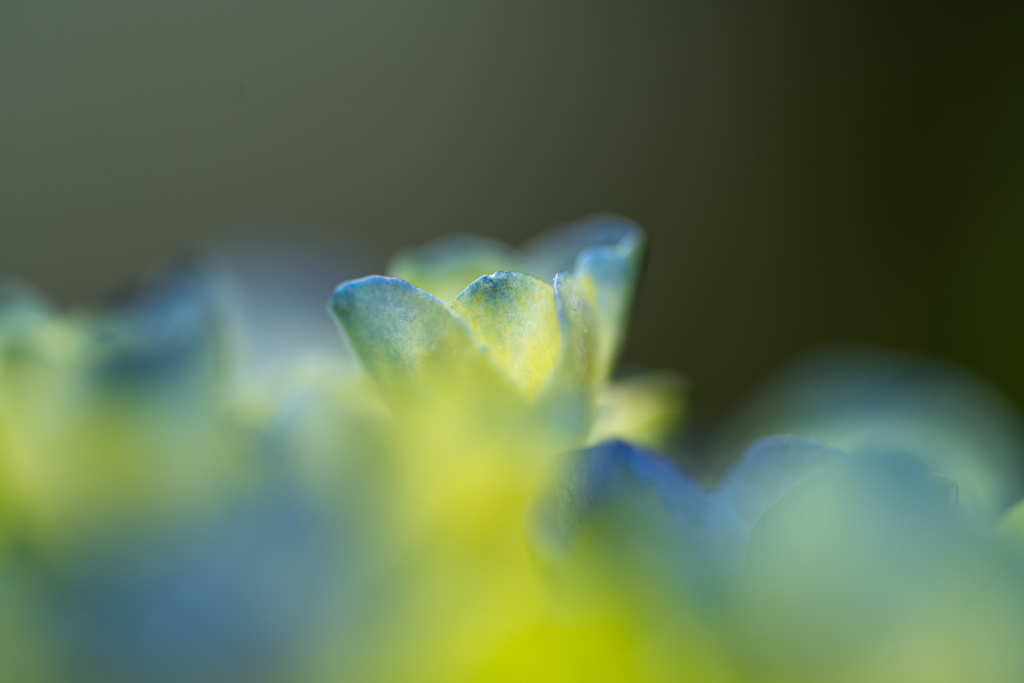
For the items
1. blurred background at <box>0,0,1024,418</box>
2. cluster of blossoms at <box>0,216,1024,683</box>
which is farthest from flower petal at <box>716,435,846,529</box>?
blurred background at <box>0,0,1024,418</box>

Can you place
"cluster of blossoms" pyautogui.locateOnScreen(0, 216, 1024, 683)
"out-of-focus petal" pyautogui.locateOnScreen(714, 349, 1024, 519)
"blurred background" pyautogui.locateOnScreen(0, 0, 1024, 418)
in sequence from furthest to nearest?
1. "blurred background" pyautogui.locateOnScreen(0, 0, 1024, 418)
2. "out-of-focus petal" pyautogui.locateOnScreen(714, 349, 1024, 519)
3. "cluster of blossoms" pyautogui.locateOnScreen(0, 216, 1024, 683)

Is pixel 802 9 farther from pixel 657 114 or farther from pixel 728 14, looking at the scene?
pixel 657 114

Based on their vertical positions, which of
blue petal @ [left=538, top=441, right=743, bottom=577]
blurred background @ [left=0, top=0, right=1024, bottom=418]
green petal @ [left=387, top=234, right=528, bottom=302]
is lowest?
blue petal @ [left=538, top=441, right=743, bottom=577]

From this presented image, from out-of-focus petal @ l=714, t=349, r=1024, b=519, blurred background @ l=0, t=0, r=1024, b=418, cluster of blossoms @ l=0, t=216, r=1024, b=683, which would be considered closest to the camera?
cluster of blossoms @ l=0, t=216, r=1024, b=683

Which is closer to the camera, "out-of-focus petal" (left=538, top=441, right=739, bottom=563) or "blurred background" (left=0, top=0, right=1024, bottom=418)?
"out-of-focus petal" (left=538, top=441, right=739, bottom=563)

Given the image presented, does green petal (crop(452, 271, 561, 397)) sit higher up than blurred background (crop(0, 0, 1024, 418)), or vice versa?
blurred background (crop(0, 0, 1024, 418))

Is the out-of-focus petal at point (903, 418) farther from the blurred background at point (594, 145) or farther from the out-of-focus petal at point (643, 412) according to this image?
the blurred background at point (594, 145)

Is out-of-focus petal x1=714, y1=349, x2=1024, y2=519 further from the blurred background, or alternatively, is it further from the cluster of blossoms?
the blurred background
